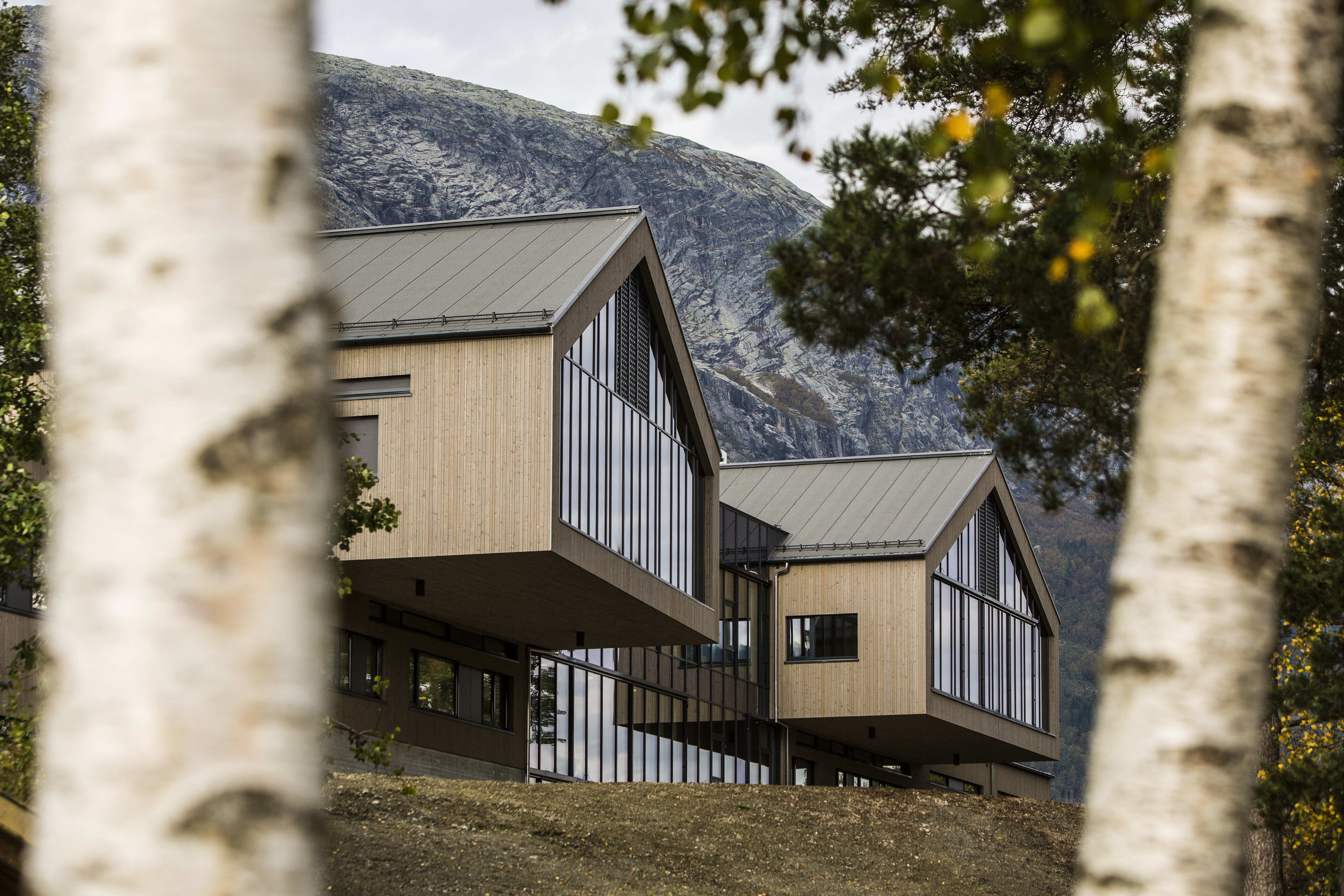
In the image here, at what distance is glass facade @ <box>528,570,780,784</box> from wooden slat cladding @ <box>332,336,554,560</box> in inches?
383

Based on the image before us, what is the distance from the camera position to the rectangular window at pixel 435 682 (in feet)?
91.9

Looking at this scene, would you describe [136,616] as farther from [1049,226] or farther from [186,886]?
[1049,226]

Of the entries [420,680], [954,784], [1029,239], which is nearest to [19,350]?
[1029,239]

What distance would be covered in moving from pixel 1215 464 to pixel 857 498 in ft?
121

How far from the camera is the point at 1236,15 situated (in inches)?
113

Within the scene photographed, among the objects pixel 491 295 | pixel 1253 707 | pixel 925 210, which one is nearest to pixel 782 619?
pixel 491 295

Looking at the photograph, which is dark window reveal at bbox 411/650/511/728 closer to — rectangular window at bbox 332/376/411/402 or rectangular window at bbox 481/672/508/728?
rectangular window at bbox 481/672/508/728

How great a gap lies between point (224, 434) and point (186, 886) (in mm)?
539

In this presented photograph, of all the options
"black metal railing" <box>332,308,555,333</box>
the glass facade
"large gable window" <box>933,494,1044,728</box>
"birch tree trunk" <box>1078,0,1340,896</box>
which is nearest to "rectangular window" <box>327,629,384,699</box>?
"black metal railing" <box>332,308,555,333</box>

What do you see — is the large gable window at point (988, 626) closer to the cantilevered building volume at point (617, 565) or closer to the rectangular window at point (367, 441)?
the cantilevered building volume at point (617, 565)

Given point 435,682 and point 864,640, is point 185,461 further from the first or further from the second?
point 864,640

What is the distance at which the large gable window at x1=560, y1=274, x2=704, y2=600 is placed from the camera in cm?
2434

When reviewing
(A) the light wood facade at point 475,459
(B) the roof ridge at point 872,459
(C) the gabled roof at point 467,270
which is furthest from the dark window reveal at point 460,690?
(B) the roof ridge at point 872,459

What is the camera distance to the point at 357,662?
26312 mm
